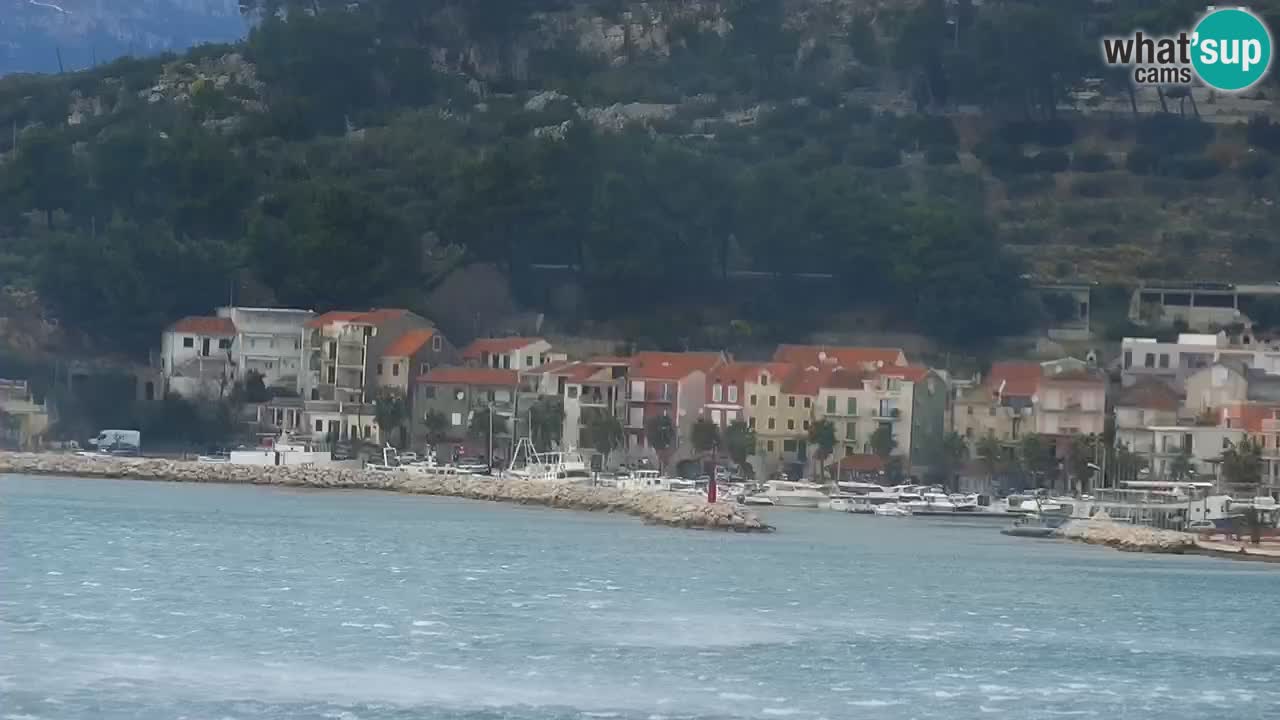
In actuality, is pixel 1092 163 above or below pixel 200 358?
above

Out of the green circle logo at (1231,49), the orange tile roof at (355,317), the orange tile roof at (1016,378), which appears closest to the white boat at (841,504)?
the orange tile roof at (1016,378)

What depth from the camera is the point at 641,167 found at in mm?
77500

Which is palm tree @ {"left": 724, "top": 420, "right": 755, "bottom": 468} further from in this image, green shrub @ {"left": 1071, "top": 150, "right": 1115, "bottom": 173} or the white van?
green shrub @ {"left": 1071, "top": 150, "right": 1115, "bottom": 173}

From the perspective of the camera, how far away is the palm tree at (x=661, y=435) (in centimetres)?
6731

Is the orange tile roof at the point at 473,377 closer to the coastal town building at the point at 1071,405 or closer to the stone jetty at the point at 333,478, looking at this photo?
the stone jetty at the point at 333,478

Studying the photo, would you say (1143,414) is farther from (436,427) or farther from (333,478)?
(333,478)

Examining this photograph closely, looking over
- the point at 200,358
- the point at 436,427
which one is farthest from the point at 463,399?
the point at 200,358

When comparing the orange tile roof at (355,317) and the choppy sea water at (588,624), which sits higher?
the orange tile roof at (355,317)

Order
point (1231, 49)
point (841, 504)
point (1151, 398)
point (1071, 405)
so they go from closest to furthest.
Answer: point (841, 504) < point (1151, 398) < point (1071, 405) < point (1231, 49)

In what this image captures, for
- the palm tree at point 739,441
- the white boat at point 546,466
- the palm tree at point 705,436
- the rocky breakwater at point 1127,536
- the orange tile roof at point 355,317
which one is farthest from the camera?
the orange tile roof at point 355,317

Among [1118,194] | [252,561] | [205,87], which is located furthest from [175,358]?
[252,561]

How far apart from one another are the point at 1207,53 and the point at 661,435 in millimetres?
20584

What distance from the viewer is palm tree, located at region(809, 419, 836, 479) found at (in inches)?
2598

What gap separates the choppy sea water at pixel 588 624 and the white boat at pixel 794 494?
13.1 metres
